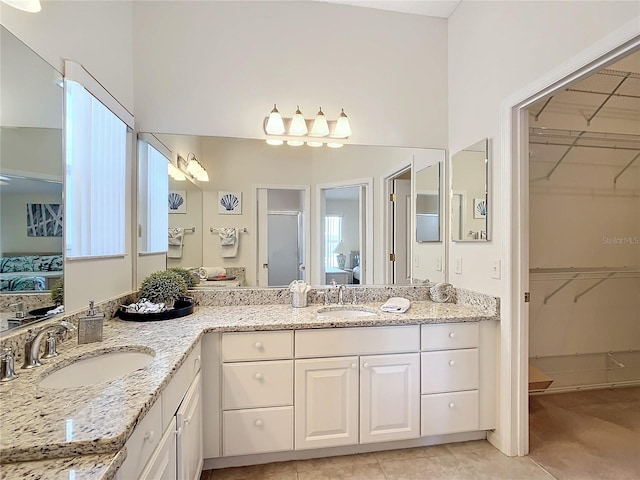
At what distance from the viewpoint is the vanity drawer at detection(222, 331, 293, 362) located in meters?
1.71

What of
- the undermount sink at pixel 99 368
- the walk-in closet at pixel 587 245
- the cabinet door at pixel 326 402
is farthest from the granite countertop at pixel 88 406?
the walk-in closet at pixel 587 245

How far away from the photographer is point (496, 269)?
1949mm

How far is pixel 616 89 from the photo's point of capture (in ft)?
8.46

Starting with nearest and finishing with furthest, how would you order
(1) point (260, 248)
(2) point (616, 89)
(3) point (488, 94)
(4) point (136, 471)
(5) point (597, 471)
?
1. (4) point (136, 471)
2. (5) point (597, 471)
3. (3) point (488, 94)
4. (1) point (260, 248)
5. (2) point (616, 89)

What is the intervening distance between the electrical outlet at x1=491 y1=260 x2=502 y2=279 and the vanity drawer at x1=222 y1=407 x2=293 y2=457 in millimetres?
1395

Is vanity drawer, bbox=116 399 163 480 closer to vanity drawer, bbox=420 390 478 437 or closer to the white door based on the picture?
vanity drawer, bbox=420 390 478 437

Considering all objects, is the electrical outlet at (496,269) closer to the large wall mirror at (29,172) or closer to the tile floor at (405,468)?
the tile floor at (405,468)

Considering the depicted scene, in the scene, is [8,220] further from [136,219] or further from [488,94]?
[488,94]

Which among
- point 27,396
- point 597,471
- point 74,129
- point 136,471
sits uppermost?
point 74,129

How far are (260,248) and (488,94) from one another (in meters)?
1.77

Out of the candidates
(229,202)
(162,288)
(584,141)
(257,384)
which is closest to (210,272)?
→ (162,288)

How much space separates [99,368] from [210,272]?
3.29ft

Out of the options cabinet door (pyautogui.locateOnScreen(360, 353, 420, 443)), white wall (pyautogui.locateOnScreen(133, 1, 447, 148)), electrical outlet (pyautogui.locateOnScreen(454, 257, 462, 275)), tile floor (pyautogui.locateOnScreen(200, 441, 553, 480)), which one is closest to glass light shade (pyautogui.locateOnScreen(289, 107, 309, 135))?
white wall (pyautogui.locateOnScreen(133, 1, 447, 148))

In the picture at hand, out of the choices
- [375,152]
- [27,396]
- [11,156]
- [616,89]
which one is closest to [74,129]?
[11,156]
